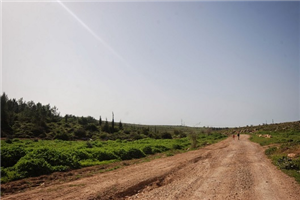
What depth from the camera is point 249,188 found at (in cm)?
995

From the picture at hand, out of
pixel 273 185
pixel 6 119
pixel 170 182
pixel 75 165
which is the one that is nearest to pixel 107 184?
pixel 170 182

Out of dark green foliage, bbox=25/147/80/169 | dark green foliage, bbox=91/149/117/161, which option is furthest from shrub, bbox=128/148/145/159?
dark green foliage, bbox=25/147/80/169

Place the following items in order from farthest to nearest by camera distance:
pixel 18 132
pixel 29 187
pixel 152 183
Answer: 1. pixel 18 132
2. pixel 152 183
3. pixel 29 187

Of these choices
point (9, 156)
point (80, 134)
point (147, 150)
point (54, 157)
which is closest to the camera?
point (9, 156)

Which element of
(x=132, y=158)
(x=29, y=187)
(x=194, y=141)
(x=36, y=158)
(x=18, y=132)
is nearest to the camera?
(x=29, y=187)

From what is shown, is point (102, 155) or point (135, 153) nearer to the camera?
point (102, 155)

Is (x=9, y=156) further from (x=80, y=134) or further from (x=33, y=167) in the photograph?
(x=80, y=134)

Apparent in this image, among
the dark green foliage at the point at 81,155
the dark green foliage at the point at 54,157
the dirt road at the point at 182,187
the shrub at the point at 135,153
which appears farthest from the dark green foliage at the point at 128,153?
the dirt road at the point at 182,187

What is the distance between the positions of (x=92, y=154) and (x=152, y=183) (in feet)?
35.9

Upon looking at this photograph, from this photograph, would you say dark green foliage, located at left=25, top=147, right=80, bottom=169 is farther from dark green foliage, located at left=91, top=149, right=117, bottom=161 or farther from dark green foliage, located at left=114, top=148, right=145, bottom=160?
dark green foliage, located at left=114, top=148, right=145, bottom=160

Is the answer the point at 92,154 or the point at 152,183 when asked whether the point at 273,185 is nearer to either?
the point at 152,183

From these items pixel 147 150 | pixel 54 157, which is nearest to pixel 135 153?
pixel 147 150

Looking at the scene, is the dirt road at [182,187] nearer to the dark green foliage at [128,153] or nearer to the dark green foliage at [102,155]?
the dark green foliage at [102,155]

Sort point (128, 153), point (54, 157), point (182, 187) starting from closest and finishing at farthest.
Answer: point (182, 187) < point (54, 157) < point (128, 153)
